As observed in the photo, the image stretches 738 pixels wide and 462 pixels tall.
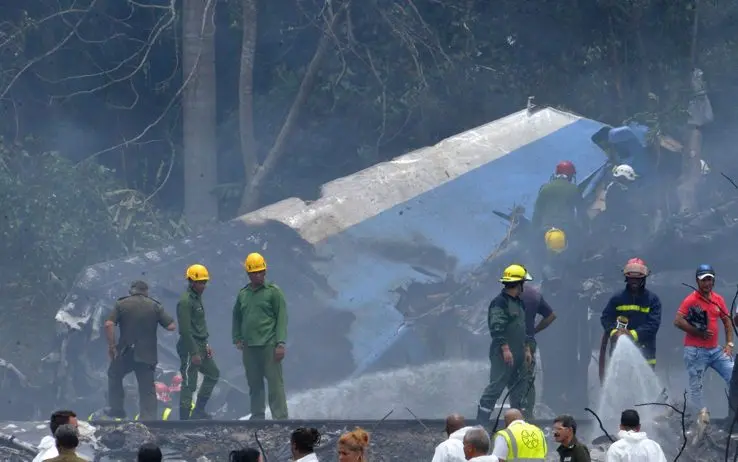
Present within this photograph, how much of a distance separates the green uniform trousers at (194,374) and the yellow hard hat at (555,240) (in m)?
5.11

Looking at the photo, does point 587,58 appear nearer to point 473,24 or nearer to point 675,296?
point 473,24

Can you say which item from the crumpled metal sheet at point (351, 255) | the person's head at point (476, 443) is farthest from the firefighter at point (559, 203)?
the person's head at point (476, 443)

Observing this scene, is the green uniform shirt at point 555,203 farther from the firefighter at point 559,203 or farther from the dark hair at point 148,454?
the dark hair at point 148,454

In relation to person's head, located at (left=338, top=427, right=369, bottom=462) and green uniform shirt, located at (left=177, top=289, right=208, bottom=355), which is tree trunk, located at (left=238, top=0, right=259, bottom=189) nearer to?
green uniform shirt, located at (left=177, top=289, right=208, bottom=355)

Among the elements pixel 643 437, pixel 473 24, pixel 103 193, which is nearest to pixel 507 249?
pixel 473 24

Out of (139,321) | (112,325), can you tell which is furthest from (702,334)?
(112,325)

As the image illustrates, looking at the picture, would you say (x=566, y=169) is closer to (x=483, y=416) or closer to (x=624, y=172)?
(x=624, y=172)

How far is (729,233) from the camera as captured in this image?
17.0 meters

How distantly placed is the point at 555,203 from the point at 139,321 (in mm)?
5783

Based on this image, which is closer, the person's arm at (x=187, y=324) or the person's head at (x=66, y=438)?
the person's head at (x=66, y=438)

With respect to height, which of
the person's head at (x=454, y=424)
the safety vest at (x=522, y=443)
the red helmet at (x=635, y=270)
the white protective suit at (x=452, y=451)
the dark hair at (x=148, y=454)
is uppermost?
the red helmet at (x=635, y=270)

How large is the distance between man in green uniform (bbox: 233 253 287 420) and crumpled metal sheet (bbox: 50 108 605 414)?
10.9 ft

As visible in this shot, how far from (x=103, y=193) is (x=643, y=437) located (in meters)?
11.7

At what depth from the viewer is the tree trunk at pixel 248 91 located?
1855cm
